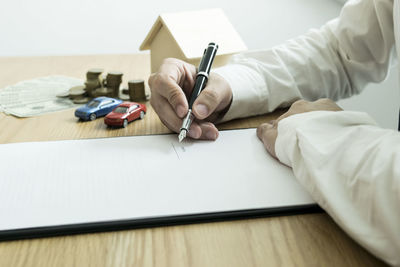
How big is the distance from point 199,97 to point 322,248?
0.34m

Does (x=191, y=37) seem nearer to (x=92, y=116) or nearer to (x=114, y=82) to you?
(x=114, y=82)

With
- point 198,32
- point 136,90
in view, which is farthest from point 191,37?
point 136,90

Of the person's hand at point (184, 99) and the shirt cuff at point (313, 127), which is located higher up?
the person's hand at point (184, 99)

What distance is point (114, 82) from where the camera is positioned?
2.80ft

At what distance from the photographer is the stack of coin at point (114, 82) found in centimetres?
85

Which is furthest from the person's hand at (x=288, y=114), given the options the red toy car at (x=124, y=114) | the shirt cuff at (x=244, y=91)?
the red toy car at (x=124, y=114)

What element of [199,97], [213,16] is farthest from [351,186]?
[213,16]

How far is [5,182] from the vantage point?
49 centimetres

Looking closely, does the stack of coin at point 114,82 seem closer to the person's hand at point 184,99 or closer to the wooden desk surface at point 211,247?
the person's hand at point 184,99

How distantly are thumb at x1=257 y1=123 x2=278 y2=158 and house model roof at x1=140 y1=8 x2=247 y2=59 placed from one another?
29cm

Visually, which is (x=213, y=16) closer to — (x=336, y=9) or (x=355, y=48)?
(x=355, y=48)

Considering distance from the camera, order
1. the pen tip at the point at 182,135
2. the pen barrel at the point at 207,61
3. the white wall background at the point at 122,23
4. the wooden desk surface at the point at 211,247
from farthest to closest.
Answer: the white wall background at the point at 122,23 → the pen barrel at the point at 207,61 → the pen tip at the point at 182,135 → the wooden desk surface at the point at 211,247

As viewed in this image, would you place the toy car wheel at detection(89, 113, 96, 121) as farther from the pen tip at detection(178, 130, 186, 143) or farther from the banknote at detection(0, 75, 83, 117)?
the pen tip at detection(178, 130, 186, 143)

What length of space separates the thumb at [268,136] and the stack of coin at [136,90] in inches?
11.8
